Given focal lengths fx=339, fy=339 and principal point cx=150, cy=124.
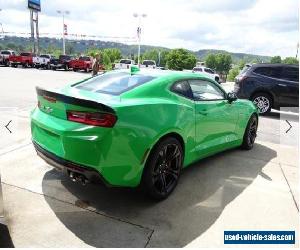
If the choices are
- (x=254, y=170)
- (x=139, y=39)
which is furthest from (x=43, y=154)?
(x=139, y=39)

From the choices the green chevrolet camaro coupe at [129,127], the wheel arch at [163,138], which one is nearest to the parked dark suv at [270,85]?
the green chevrolet camaro coupe at [129,127]

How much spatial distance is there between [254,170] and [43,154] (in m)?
3.27

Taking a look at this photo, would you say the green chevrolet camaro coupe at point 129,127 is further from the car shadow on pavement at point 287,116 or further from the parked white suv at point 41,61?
the parked white suv at point 41,61

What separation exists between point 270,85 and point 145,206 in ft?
27.3

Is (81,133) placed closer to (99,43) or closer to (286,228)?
(286,228)

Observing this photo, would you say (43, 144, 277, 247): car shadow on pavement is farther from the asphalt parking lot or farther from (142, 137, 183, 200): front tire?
(142, 137, 183, 200): front tire

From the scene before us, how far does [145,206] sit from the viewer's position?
155 inches

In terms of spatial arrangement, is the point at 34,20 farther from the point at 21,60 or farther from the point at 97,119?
the point at 97,119

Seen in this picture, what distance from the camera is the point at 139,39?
47531mm

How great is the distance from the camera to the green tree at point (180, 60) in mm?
97688

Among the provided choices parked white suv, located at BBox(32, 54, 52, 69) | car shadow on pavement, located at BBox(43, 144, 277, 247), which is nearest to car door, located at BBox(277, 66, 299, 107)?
car shadow on pavement, located at BBox(43, 144, 277, 247)

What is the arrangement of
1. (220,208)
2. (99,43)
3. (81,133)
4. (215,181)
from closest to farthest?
(81,133) < (220,208) < (215,181) < (99,43)

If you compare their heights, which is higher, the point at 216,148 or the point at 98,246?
the point at 216,148

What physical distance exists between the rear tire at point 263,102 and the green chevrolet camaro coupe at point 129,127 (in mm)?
6535
